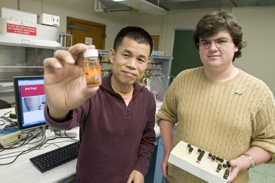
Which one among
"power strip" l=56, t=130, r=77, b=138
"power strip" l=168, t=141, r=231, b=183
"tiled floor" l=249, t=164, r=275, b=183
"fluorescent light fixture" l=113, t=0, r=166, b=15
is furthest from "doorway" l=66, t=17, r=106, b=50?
"tiled floor" l=249, t=164, r=275, b=183

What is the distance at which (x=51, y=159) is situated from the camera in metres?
1.06

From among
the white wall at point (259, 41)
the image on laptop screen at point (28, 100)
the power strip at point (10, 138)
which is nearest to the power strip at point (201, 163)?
the image on laptop screen at point (28, 100)

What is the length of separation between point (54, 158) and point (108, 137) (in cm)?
39

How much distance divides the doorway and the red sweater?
12.4ft

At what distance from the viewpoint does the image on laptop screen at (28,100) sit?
44.6 inches

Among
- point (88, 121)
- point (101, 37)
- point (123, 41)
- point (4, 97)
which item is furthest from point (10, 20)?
point (101, 37)

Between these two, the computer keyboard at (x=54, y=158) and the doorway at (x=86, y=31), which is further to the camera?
the doorway at (x=86, y=31)

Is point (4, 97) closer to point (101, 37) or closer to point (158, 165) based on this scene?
point (158, 165)

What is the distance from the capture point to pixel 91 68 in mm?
595

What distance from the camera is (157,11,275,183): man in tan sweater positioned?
0.94 m

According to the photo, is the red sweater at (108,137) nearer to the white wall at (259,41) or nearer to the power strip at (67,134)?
the power strip at (67,134)

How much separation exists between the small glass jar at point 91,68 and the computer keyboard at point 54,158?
2.20ft

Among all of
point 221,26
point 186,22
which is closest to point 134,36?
point 221,26

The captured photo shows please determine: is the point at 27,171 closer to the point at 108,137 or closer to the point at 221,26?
the point at 108,137
